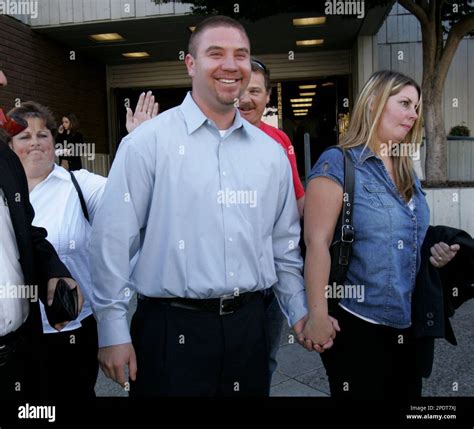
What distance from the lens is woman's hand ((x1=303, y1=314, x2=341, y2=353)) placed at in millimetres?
2316

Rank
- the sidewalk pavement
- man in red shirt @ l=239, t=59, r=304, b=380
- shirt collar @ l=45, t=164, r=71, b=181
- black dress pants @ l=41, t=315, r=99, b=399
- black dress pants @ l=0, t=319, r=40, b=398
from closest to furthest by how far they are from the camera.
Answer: black dress pants @ l=0, t=319, r=40, b=398, black dress pants @ l=41, t=315, r=99, b=399, shirt collar @ l=45, t=164, r=71, b=181, man in red shirt @ l=239, t=59, r=304, b=380, the sidewalk pavement

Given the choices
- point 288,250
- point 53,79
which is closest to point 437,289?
point 288,250

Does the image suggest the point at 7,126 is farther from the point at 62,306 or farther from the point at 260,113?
the point at 260,113

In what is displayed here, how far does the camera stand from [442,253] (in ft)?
7.73

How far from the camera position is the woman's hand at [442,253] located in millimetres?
2340

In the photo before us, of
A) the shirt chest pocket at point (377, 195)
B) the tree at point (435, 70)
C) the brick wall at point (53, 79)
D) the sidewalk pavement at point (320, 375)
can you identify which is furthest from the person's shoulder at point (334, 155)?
the brick wall at point (53, 79)

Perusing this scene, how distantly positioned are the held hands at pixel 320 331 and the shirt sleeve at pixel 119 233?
0.76 m

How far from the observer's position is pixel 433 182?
9.50 m

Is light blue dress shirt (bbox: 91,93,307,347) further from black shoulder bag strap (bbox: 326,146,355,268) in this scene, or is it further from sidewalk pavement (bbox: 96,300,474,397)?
sidewalk pavement (bbox: 96,300,474,397)

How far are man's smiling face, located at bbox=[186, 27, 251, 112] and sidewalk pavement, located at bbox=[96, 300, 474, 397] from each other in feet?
7.95

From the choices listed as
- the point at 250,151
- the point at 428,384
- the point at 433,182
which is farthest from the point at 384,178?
the point at 433,182

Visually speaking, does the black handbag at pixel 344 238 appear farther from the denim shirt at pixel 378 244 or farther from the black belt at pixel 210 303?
the black belt at pixel 210 303

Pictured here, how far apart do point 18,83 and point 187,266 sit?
11746mm

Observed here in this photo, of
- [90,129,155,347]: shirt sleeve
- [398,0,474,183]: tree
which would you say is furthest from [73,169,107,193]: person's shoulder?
[398,0,474,183]: tree
